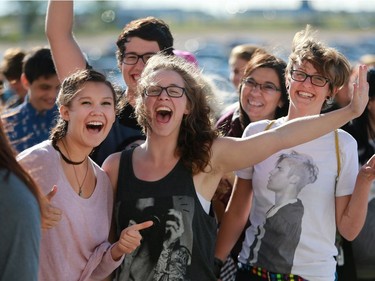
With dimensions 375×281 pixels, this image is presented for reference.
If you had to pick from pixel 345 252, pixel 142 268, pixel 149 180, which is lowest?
pixel 345 252

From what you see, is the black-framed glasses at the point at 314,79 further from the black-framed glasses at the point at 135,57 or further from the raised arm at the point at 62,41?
the raised arm at the point at 62,41

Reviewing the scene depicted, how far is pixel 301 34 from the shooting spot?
456 centimetres

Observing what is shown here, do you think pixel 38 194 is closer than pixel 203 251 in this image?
Yes

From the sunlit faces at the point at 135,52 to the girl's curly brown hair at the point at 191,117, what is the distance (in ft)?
1.46

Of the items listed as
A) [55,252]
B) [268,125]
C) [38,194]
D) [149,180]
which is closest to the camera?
[38,194]

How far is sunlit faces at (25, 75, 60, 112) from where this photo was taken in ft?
20.2

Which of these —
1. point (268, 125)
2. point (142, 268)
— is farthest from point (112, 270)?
point (268, 125)

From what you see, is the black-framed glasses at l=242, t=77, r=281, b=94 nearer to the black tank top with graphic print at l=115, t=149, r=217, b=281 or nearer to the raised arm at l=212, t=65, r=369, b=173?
the raised arm at l=212, t=65, r=369, b=173

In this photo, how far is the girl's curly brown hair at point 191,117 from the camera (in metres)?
4.02

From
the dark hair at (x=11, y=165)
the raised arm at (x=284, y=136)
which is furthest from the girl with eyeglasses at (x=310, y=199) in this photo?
the dark hair at (x=11, y=165)

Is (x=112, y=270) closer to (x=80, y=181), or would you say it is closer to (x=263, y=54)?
(x=80, y=181)

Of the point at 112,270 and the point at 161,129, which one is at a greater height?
the point at 161,129

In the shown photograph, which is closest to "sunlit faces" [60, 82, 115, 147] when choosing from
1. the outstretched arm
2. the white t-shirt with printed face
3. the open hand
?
the white t-shirt with printed face

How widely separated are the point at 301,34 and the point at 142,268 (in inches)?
59.5
